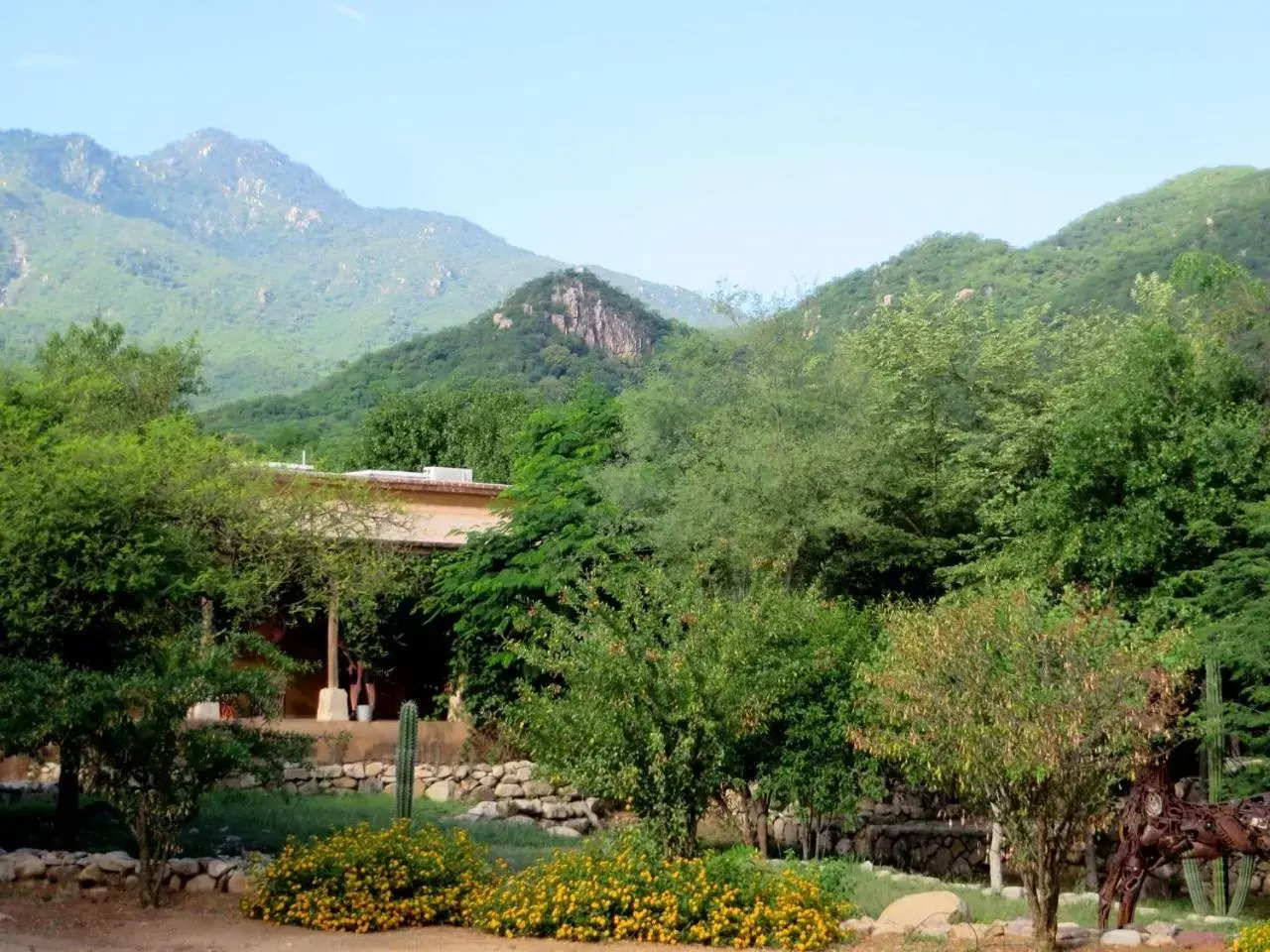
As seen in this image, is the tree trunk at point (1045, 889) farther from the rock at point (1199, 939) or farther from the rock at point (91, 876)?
the rock at point (91, 876)

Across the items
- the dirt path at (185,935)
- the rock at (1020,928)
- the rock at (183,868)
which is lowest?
the dirt path at (185,935)

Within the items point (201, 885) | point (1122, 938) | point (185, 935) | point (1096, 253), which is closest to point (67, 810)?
point (201, 885)

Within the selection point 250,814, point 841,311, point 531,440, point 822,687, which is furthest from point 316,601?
point 841,311

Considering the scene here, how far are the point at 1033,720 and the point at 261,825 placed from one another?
11337mm

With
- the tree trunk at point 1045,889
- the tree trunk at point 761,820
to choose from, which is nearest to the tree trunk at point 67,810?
the tree trunk at point 761,820

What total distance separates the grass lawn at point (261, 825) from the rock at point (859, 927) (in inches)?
176

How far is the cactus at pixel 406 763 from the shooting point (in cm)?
1994

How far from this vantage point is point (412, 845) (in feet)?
47.8

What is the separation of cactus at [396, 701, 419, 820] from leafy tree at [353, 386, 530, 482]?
3299cm

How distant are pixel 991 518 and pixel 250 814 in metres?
12.5

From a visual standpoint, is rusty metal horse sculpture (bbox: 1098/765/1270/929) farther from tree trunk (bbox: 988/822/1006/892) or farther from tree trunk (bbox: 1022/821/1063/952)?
tree trunk (bbox: 988/822/1006/892)

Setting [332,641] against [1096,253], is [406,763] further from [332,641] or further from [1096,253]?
[1096,253]

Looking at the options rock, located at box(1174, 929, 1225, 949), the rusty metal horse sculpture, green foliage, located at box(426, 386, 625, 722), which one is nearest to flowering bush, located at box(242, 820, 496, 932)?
the rusty metal horse sculpture

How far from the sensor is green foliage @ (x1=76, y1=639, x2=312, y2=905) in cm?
1439
